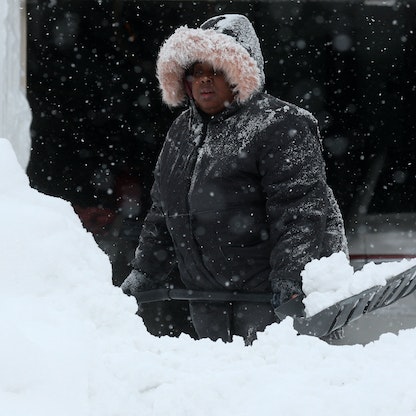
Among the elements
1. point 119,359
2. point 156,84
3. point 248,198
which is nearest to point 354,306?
point 119,359

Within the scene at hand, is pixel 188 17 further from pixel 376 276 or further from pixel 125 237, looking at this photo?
pixel 376 276

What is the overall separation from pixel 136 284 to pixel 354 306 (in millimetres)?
1811

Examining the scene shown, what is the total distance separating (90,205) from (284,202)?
2692 millimetres

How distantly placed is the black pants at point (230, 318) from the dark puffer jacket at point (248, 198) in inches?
2.8

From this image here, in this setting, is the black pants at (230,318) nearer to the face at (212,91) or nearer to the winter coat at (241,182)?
the winter coat at (241,182)

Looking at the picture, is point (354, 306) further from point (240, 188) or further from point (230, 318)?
point (230, 318)

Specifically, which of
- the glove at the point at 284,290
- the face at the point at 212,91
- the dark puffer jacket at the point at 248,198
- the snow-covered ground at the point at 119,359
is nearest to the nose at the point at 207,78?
the face at the point at 212,91

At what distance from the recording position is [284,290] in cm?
282

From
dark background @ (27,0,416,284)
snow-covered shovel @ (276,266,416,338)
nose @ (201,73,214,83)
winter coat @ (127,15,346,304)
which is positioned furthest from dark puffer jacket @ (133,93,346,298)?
dark background @ (27,0,416,284)

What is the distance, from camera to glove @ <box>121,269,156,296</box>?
3348 millimetres

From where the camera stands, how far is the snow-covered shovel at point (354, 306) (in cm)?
163

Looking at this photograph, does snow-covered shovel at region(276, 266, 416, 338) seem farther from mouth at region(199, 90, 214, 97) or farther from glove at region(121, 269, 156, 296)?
glove at region(121, 269, 156, 296)

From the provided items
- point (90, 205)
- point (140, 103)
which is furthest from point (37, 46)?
point (90, 205)

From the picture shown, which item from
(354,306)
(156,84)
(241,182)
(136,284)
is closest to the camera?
(354,306)
